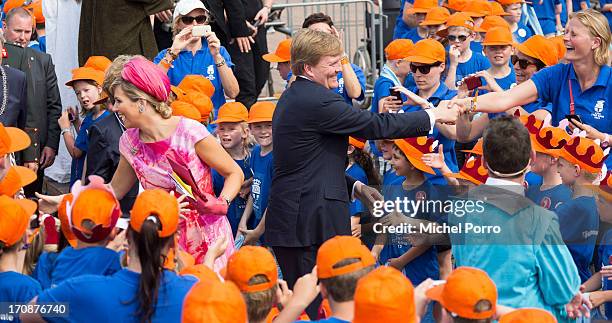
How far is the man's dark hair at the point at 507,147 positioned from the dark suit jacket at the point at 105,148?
3084mm

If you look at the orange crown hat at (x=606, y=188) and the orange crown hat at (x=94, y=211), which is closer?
the orange crown hat at (x=94, y=211)

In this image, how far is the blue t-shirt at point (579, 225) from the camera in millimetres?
6234

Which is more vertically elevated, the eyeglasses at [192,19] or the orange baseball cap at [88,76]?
the eyeglasses at [192,19]

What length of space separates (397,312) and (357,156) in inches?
146

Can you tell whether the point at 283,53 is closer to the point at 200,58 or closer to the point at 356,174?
the point at 200,58

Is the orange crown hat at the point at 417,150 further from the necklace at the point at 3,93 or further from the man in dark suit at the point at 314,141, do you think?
the necklace at the point at 3,93

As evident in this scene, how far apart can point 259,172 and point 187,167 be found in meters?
1.84

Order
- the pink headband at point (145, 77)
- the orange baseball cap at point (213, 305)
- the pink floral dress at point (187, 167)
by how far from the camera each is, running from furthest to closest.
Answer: the pink floral dress at point (187, 167) < the pink headband at point (145, 77) < the orange baseball cap at point (213, 305)

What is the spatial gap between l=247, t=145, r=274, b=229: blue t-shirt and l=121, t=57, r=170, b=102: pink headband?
→ 1.72m

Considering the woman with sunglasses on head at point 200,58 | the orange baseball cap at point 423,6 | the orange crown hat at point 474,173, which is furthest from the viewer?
the orange baseball cap at point 423,6

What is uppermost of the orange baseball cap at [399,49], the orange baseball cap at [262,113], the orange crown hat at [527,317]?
the orange crown hat at [527,317]

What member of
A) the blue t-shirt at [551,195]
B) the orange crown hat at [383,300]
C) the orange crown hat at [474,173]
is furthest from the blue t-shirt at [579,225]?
the orange crown hat at [383,300]

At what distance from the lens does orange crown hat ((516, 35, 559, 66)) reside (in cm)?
865

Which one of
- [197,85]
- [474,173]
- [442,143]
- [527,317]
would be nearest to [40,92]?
[197,85]
